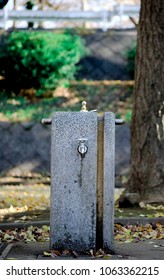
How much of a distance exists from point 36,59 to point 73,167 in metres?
14.3

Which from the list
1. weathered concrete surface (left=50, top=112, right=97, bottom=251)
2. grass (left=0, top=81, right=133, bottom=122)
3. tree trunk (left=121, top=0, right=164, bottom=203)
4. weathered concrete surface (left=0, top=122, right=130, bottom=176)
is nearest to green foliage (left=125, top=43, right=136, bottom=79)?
grass (left=0, top=81, right=133, bottom=122)

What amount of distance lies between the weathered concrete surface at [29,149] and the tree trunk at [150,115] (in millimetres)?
7251

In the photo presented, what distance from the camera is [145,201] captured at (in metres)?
11.6

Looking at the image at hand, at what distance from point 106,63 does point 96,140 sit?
1597 cm

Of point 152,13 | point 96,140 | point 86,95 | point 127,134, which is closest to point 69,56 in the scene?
point 86,95

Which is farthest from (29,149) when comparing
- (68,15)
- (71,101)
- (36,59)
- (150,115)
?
(150,115)

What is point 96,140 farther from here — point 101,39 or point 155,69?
point 101,39

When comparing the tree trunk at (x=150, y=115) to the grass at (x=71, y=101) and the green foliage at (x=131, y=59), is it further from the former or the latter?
the green foliage at (x=131, y=59)

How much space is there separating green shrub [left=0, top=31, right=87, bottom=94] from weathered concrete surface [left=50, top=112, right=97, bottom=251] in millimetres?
14094

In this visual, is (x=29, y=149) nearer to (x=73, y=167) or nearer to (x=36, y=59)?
(x=36, y=59)

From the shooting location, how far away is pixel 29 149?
63.9ft

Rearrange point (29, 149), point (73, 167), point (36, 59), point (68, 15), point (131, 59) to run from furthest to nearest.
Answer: point (68, 15) < point (131, 59) < point (36, 59) < point (29, 149) < point (73, 167)

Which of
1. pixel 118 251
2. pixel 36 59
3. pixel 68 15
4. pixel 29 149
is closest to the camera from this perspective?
pixel 118 251

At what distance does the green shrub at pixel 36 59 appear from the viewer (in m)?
21.5
